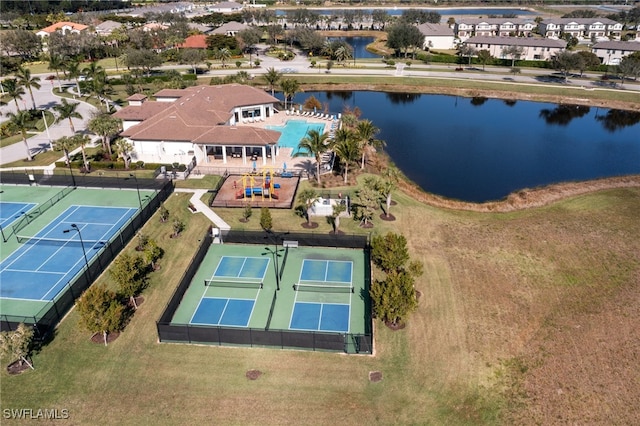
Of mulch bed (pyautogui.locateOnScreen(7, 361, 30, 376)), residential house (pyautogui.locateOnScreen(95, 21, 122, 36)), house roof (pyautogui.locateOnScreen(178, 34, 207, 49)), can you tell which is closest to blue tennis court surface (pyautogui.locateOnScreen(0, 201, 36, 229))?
mulch bed (pyautogui.locateOnScreen(7, 361, 30, 376))

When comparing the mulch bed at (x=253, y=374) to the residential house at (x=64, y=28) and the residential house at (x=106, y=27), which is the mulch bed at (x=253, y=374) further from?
the residential house at (x=64, y=28)

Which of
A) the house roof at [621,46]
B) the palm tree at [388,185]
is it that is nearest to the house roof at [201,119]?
the palm tree at [388,185]

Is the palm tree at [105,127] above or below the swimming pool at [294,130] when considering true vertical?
above

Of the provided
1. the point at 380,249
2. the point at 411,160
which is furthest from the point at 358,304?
the point at 411,160

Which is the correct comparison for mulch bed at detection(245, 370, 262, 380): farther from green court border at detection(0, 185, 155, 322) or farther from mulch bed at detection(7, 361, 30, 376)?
green court border at detection(0, 185, 155, 322)

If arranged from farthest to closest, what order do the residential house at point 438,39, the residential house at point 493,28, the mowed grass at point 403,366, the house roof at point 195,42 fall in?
the residential house at point 493,28
the residential house at point 438,39
the house roof at point 195,42
the mowed grass at point 403,366

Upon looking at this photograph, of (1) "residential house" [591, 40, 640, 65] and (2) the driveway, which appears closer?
(2) the driveway

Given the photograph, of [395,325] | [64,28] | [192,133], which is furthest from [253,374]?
[64,28]
